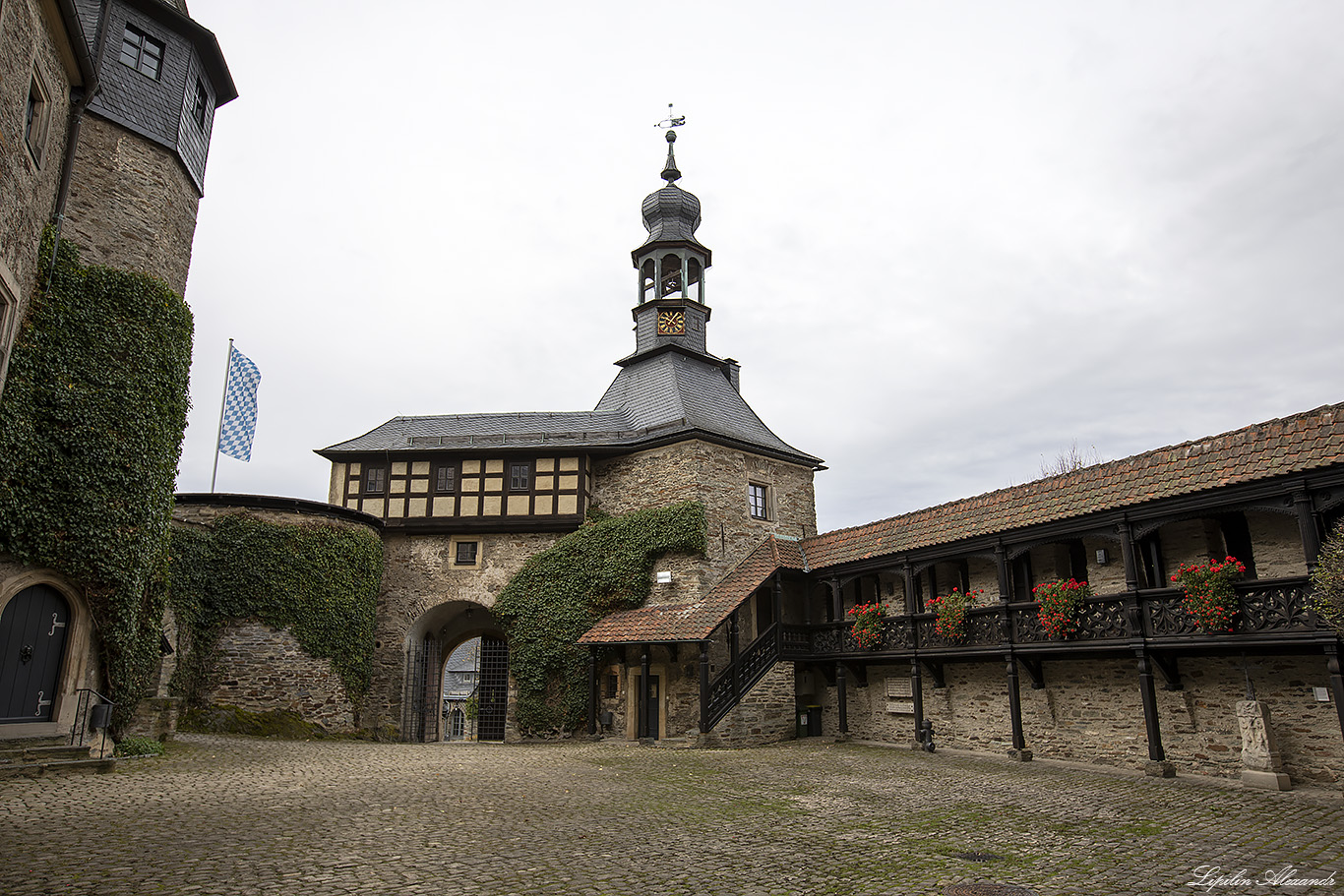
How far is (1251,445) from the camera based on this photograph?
36.5ft

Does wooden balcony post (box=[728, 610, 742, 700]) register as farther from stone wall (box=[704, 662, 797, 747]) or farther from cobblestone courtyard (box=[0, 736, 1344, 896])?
cobblestone courtyard (box=[0, 736, 1344, 896])

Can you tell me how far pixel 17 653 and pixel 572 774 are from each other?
8.09 m

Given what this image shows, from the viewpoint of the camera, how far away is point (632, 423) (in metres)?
23.0

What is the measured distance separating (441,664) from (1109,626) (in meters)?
19.6

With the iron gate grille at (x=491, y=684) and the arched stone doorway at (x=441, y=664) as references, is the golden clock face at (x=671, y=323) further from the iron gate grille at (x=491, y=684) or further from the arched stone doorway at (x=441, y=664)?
the iron gate grille at (x=491, y=684)

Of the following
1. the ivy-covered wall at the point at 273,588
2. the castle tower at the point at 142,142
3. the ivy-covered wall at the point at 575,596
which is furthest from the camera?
the ivy-covered wall at the point at 575,596

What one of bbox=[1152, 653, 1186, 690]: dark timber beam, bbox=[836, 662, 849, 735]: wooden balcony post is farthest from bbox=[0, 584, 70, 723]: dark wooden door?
bbox=[1152, 653, 1186, 690]: dark timber beam

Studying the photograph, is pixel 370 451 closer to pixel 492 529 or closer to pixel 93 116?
pixel 492 529

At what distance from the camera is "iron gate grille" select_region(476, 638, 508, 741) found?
26.1 meters

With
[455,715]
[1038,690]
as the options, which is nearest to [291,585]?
[1038,690]

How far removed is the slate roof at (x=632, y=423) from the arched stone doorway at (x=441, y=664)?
4.89 m

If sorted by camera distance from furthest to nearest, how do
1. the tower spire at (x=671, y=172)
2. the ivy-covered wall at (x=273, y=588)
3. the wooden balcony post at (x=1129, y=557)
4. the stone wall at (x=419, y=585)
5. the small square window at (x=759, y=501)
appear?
1. the tower spire at (x=671, y=172)
2. the small square window at (x=759, y=501)
3. the stone wall at (x=419, y=585)
4. the ivy-covered wall at (x=273, y=588)
5. the wooden balcony post at (x=1129, y=557)

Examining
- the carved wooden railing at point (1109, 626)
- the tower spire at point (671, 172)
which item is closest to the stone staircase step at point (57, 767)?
the carved wooden railing at point (1109, 626)

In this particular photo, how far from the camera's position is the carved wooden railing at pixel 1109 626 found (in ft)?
33.3
